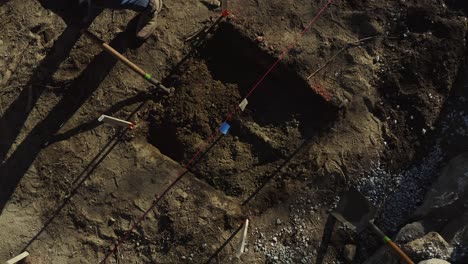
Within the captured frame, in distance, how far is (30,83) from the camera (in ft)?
17.6

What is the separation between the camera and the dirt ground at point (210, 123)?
5121 millimetres

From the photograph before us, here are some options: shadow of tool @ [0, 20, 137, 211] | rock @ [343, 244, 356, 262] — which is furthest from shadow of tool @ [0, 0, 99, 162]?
rock @ [343, 244, 356, 262]

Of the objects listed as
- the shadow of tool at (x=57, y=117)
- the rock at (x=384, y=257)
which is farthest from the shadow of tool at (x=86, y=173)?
the rock at (x=384, y=257)

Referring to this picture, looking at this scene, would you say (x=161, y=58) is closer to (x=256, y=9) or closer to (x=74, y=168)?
(x=256, y=9)

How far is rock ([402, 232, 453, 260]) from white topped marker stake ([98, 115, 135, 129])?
12.1 ft

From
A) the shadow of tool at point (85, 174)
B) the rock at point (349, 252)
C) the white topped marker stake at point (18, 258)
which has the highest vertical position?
the rock at point (349, 252)

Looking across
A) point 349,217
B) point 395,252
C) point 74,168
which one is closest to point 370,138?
point 349,217

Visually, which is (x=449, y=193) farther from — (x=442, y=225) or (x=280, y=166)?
(x=280, y=166)

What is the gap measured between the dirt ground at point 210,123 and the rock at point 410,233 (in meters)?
0.54

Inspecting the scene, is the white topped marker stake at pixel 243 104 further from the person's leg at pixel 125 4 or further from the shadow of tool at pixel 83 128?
the person's leg at pixel 125 4

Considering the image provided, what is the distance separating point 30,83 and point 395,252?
5020 mm

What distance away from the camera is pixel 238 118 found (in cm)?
537

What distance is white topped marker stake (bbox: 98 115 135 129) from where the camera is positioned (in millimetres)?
4786

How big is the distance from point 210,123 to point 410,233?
9.19ft
